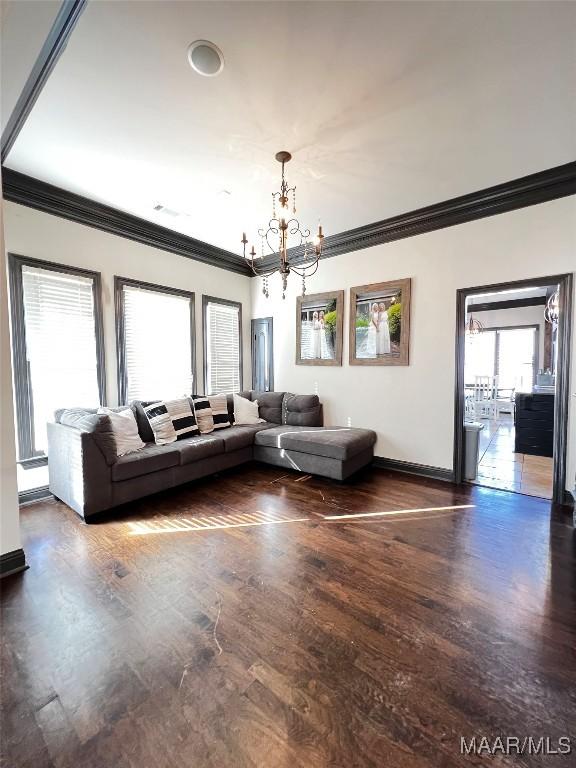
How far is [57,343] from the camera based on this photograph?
132 inches

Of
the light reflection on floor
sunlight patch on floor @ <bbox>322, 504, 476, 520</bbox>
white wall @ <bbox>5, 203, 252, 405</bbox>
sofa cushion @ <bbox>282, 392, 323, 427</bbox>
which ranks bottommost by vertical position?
sunlight patch on floor @ <bbox>322, 504, 476, 520</bbox>

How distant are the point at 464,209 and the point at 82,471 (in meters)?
4.70

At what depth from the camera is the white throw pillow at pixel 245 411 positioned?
4.69 meters

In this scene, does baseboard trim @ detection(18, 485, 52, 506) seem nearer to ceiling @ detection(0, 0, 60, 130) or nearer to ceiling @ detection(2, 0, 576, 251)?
ceiling @ detection(2, 0, 576, 251)

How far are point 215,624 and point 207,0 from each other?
3.21 m

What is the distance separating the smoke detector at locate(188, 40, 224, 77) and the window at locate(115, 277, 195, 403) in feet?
8.54

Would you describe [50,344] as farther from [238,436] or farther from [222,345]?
[222,345]

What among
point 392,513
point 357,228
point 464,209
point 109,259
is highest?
point 357,228

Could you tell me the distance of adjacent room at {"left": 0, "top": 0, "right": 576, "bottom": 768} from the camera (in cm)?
131

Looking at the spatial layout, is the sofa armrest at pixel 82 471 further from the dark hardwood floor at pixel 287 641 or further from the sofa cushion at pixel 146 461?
the dark hardwood floor at pixel 287 641

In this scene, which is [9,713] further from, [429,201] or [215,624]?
[429,201]

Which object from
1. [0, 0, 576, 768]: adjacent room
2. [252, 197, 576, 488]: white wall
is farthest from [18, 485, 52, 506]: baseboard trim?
[252, 197, 576, 488]: white wall

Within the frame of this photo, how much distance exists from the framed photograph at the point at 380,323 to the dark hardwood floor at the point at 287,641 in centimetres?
210

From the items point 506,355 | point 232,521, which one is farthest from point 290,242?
point 506,355
